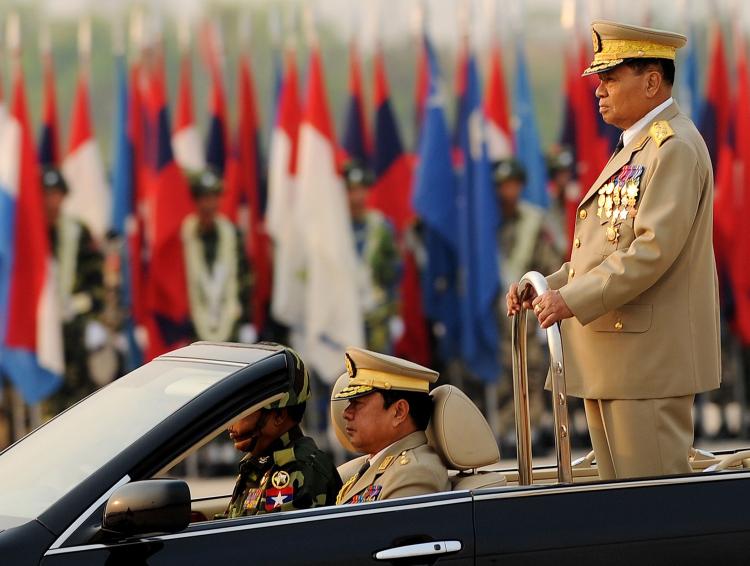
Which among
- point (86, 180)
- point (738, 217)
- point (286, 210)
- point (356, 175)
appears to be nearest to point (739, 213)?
point (738, 217)

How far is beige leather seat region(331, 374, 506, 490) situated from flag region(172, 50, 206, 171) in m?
8.75

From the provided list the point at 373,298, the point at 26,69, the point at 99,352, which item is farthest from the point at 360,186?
the point at 26,69

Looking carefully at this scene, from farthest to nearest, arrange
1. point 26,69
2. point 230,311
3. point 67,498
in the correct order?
point 26,69 → point 230,311 → point 67,498

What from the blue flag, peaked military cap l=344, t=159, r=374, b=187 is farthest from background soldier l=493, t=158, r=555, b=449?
the blue flag

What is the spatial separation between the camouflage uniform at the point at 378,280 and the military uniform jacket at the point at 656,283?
761 cm

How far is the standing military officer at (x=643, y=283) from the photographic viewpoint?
161 inches

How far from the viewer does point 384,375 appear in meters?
4.30

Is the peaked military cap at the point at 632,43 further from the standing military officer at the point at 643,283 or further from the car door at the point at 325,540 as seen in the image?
the car door at the point at 325,540

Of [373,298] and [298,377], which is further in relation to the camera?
[373,298]

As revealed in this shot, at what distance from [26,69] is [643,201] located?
23352 mm

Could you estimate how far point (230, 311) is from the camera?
458 inches

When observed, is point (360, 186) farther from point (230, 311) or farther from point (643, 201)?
point (643, 201)

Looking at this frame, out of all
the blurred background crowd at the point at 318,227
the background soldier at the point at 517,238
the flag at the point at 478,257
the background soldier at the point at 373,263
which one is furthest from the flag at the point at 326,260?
the background soldier at the point at 517,238

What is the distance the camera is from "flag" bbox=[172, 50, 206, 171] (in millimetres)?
12852
